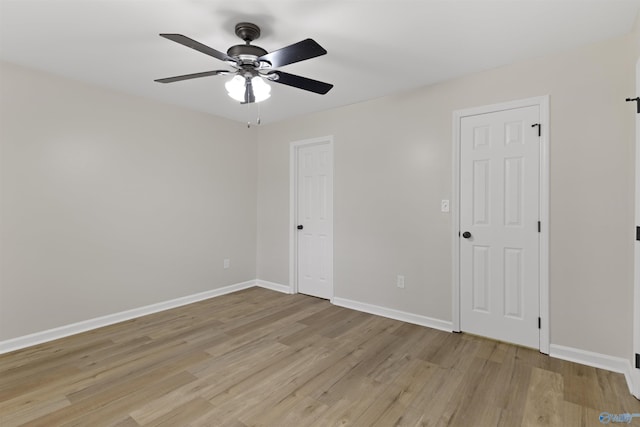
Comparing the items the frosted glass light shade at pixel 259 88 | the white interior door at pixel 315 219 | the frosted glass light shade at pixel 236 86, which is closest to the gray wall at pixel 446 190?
the white interior door at pixel 315 219

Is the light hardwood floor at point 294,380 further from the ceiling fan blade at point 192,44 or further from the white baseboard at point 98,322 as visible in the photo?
the ceiling fan blade at point 192,44

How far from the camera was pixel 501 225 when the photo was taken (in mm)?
2889

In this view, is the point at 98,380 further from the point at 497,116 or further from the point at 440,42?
the point at 497,116

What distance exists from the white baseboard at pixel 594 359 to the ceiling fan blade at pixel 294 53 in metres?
2.92

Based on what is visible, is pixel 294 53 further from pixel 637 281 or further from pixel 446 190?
pixel 637 281

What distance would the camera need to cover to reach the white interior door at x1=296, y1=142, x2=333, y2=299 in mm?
4199

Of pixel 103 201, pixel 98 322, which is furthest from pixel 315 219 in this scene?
pixel 98 322

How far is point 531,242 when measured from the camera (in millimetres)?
2744

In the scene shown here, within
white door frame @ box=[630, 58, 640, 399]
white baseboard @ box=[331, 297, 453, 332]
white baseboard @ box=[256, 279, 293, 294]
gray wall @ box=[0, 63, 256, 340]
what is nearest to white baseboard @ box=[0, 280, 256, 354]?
gray wall @ box=[0, 63, 256, 340]

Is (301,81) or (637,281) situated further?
(301,81)

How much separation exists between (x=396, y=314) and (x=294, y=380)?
63.0 inches

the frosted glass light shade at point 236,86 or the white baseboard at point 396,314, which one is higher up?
the frosted glass light shade at point 236,86

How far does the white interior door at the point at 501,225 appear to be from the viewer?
8.99ft

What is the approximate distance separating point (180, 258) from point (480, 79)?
387 cm
